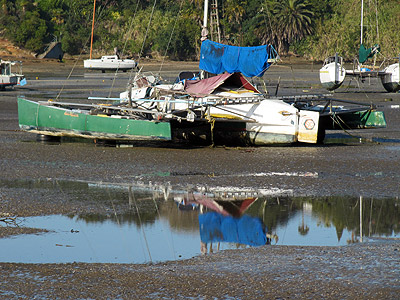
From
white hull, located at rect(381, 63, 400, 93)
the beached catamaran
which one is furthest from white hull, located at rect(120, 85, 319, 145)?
white hull, located at rect(381, 63, 400, 93)

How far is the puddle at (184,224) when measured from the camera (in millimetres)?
8297

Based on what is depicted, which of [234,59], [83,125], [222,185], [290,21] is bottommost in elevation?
[222,185]

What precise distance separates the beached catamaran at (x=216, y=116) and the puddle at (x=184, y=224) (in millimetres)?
5578

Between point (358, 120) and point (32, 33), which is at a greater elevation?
point (32, 33)

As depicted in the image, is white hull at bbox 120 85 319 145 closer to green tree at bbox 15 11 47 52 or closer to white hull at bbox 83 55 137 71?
white hull at bbox 83 55 137 71

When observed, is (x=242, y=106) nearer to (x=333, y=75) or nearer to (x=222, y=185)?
(x=222, y=185)

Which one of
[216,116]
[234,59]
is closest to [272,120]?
[216,116]

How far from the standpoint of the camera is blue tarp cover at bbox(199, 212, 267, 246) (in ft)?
28.9

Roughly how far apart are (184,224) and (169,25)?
220 feet

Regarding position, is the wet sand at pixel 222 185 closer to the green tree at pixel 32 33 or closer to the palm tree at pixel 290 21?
the green tree at pixel 32 33

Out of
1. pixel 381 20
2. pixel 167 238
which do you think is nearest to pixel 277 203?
pixel 167 238

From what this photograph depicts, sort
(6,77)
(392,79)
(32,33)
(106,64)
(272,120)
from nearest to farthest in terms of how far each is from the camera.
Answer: (272,120)
(392,79)
(6,77)
(106,64)
(32,33)

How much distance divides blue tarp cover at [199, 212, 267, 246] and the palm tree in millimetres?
70220

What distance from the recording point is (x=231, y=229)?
9414 mm
